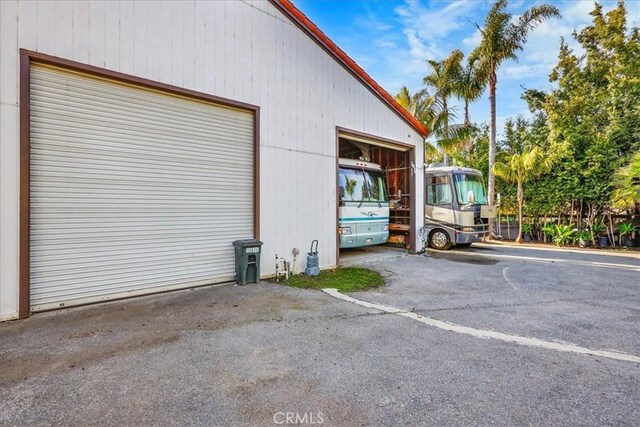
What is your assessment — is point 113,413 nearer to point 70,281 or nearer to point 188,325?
point 188,325

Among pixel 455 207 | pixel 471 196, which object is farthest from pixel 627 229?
pixel 455 207

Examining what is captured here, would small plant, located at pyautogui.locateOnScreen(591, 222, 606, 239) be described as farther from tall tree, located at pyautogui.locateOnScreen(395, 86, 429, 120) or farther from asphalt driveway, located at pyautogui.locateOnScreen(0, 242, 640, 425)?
tall tree, located at pyautogui.locateOnScreen(395, 86, 429, 120)

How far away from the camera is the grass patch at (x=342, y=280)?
A: 5.58 metres

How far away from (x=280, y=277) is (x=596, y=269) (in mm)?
7473

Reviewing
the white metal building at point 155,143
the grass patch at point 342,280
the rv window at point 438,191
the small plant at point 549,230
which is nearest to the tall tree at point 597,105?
the small plant at point 549,230

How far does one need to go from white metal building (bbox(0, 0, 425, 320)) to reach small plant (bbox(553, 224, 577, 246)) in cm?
1013

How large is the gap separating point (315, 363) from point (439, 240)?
882cm

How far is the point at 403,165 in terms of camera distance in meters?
9.88

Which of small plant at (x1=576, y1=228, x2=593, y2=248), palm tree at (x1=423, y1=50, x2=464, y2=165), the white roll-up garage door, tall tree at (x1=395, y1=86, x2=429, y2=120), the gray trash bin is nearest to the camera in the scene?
the white roll-up garage door

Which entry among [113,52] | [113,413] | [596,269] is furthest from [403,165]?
[113,413]

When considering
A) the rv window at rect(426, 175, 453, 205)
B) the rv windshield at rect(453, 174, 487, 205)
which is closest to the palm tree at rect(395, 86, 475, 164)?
the rv windshield at rect(453, 174, 487, 205)

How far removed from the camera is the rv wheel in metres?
10.3

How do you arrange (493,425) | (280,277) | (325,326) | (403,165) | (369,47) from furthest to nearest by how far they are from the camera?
(369,47), (403,165), (280,277), (325,326), (493,425)

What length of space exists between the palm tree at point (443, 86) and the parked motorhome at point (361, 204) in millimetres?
8800
